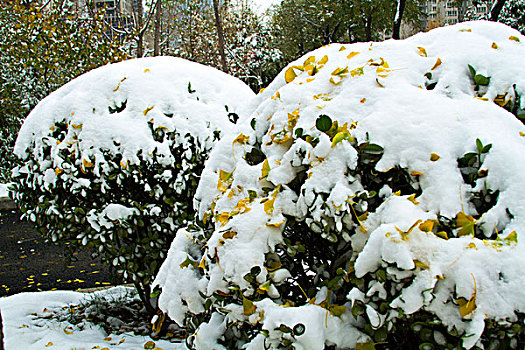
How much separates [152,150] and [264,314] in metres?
2.16

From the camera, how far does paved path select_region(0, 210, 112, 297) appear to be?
6.20m

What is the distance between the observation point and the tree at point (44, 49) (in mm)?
9594

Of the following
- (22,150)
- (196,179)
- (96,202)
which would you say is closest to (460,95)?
(196,179)

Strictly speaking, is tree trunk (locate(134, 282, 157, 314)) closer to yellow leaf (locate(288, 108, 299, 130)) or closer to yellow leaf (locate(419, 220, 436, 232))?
yellow leaf (locate(288, 108, 299, 130))

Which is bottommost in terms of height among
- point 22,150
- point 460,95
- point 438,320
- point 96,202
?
point 96,202

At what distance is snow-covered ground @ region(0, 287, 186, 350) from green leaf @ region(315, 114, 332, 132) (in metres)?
2.46

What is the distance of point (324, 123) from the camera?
1672 mm

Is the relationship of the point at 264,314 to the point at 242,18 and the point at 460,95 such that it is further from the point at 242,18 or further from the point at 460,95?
the point at 242,18

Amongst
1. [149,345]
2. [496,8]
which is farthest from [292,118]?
[496,8]

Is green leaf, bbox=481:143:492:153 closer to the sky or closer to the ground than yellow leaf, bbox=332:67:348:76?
closer to the ground

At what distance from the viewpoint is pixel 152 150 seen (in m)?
3.39

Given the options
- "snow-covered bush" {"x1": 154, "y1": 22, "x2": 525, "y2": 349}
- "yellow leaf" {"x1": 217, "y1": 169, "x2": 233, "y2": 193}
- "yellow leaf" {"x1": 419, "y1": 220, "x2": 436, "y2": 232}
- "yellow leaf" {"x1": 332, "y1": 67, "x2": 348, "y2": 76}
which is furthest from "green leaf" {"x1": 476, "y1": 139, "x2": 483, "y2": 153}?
"yellow leaf" {"x1": 217, "y1": 169, "x2": 233, "y2": 193}

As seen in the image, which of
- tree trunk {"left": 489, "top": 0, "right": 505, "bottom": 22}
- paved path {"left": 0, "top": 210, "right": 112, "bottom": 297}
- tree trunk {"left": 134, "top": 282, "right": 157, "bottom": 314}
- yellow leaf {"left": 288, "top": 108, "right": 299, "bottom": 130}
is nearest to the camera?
yellow leaf {"left": 288, "top": 108, "right": 299, "bottom": 130}

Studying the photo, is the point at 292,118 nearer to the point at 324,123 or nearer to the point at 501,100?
the point at 324,123
